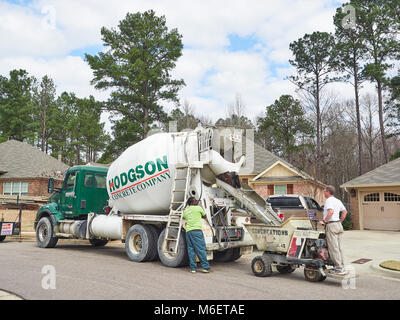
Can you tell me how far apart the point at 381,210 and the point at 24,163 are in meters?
28.2

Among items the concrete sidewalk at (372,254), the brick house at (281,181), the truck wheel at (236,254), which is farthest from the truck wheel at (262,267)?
the brick house at (281,181)

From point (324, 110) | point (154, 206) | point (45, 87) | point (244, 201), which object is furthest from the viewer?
point (45, 87)

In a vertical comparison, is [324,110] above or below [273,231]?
above

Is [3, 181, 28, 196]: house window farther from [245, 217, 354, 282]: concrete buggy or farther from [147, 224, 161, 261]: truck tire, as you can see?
[245, 217, 354, 282]: concrete buggy

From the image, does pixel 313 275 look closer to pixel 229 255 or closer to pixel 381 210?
pixel 229 255

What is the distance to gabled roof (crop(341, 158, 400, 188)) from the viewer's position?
70.7ft

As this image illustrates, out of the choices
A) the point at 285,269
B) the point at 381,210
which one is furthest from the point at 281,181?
the point at 285,269

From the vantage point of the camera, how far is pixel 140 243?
35.0ft

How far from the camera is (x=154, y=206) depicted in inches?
418

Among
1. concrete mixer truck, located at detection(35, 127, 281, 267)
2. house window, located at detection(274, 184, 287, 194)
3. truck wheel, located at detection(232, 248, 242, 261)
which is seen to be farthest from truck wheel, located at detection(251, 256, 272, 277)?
house window, located at detection(274, 184, 287, 194)

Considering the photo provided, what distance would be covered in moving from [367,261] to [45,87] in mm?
52159

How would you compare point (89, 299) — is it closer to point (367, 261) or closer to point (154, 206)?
point (154, 206)
